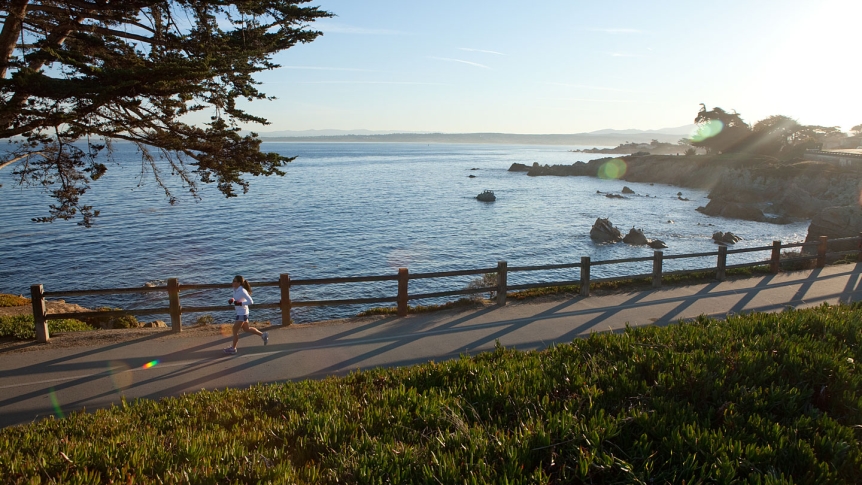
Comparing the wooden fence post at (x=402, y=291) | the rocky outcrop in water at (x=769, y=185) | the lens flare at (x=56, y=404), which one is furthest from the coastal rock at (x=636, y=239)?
the lens flare at (x=56, y=404)

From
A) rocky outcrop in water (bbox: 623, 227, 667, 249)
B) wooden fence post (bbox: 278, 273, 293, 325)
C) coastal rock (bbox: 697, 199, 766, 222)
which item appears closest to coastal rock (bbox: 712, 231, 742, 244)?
rocky outcrop in water (bbox: 623, 227, 667, 249)

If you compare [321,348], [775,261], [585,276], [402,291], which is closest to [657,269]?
[585,276]

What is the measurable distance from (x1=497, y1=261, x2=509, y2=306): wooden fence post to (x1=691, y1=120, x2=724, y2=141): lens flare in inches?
4143

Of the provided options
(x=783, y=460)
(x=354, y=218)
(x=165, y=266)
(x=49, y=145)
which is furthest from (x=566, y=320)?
(x=354, y=218)

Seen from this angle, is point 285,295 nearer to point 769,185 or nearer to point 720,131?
point 769,185

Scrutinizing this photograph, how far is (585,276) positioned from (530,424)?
33.5 ft

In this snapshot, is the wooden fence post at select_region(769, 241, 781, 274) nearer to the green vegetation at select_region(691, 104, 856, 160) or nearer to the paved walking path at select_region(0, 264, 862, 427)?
the paved walking path at select_region(0, 264, 862, 427)

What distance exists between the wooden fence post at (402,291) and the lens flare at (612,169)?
3859 inches

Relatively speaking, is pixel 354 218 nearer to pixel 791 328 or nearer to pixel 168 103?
pixel 168 103

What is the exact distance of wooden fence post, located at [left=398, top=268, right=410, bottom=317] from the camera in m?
12.3

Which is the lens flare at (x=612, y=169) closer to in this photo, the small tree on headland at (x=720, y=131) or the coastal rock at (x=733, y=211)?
the small tree on headland at (x=720, y=131)

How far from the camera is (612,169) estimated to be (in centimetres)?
10694

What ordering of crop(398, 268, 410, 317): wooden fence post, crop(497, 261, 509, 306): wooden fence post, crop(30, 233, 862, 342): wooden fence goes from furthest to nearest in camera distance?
crop(497, 261, 509, 306): wooden fence post, crop(398, 268, 410, 317): wooden fence post, crop(30, 233, 862, 342): wooden fence

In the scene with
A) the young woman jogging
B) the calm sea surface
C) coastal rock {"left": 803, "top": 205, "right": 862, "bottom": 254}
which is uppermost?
the young woman jogging
